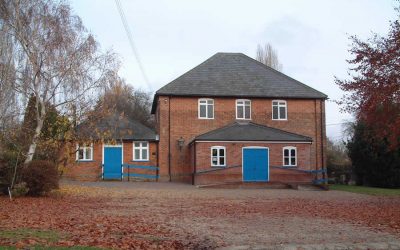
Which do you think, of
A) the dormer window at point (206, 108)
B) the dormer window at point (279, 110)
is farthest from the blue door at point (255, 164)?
the dormer window at point (279, 110)

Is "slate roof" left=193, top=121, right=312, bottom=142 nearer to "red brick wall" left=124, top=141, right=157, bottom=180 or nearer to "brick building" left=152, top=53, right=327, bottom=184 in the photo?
"brick building" left=152, top=53, right=327, bottom=184

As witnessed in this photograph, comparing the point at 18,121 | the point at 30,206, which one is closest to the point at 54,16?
the point at 18,121

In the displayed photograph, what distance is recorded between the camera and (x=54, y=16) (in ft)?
75.0

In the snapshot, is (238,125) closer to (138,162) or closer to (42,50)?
(138,162)

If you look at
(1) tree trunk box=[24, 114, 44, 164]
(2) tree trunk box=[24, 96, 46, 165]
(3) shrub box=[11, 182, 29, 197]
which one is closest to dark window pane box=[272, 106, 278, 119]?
(2) tree trunk box=[24, 96, 46, 165]

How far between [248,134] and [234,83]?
18.7 ft

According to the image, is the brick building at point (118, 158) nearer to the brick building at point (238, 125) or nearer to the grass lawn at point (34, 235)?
the brick building at point (238, 125)

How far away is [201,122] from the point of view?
3766 cm

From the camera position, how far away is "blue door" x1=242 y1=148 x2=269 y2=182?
34.3 meters

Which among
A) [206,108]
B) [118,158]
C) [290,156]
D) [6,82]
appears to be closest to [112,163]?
[118,158]

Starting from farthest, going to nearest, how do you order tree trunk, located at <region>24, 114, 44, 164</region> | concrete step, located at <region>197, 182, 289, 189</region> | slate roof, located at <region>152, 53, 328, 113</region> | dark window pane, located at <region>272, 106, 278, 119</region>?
1. dark window pane, located at <region>272, 106, 278, 119</region>
2. slate roof, located at <region>152, 53, 328, 113</region>
3. concrete step, located at <region>197, 182, 289, 189</region>
4. tree trunk, located at <region>24, 114, 44, 164</region>

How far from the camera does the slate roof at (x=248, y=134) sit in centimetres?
3422

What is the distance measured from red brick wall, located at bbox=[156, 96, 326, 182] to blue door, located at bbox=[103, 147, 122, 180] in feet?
10.4

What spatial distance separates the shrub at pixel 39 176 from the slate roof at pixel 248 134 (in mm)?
14210
